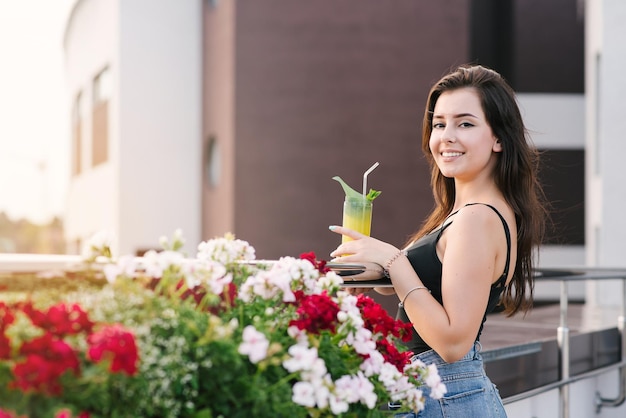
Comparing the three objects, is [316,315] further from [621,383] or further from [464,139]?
[621,383]

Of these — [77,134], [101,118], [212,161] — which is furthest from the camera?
[77,134]

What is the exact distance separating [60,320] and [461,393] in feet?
4.01

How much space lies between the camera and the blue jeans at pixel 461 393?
2158 millimetres

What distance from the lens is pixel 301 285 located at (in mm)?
1645

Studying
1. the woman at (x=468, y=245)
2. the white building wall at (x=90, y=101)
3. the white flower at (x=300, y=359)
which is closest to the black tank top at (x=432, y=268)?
the woman at (x=468, y=245)

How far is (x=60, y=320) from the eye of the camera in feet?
4.03

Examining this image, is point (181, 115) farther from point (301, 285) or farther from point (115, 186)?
point (301, 285)

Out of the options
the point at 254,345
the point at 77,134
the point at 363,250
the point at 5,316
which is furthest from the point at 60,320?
the point at 77,134

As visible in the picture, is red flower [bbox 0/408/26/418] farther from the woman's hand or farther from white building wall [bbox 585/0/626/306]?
white building wall [bbox 585/0/626/306]

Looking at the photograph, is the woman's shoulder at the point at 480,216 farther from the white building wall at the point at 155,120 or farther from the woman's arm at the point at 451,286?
the white building wall at the point at 155,120

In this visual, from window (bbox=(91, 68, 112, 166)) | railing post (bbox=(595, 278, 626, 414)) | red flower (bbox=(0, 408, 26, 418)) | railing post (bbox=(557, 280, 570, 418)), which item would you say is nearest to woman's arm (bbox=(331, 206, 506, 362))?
red flower (bbox=(0, 408, 26, 418))

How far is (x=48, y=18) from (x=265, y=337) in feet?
117

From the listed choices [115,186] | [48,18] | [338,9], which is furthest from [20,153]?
[338,9]

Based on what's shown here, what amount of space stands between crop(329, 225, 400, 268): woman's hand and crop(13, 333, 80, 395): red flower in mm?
949
